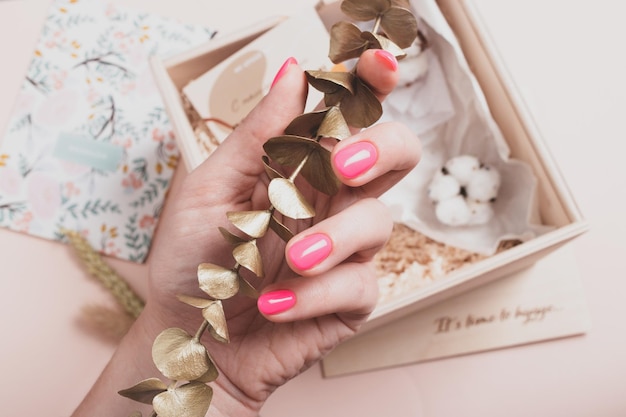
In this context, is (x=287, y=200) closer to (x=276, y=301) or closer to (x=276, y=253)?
(x=276, y=301)

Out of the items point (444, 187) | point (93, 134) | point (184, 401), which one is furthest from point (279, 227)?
point (93, 134)

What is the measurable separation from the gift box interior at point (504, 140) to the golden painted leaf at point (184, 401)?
16.7 inches

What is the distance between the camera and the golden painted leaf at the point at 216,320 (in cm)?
38

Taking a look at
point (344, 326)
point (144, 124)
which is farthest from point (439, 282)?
point (144, 124)

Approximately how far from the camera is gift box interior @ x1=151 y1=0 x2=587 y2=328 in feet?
2.56

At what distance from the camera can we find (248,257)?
1.29 ft

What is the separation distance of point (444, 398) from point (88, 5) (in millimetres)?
922

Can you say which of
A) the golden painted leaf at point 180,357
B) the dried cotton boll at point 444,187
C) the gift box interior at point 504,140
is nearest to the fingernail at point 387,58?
the golden painted leaf at point 180,357

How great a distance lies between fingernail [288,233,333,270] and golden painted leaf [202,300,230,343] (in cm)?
8

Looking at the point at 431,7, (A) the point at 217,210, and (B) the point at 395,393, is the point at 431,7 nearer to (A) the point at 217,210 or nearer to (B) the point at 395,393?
(A) the point at 217,210

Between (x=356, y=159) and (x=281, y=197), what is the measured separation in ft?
0.33

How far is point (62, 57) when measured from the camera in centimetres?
106

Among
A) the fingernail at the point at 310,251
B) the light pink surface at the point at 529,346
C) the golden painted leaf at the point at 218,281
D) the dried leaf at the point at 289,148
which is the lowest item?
the light pink surface at the point at 529,346

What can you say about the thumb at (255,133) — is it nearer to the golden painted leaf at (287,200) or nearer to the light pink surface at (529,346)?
the golden painted leaf at (287,200)
